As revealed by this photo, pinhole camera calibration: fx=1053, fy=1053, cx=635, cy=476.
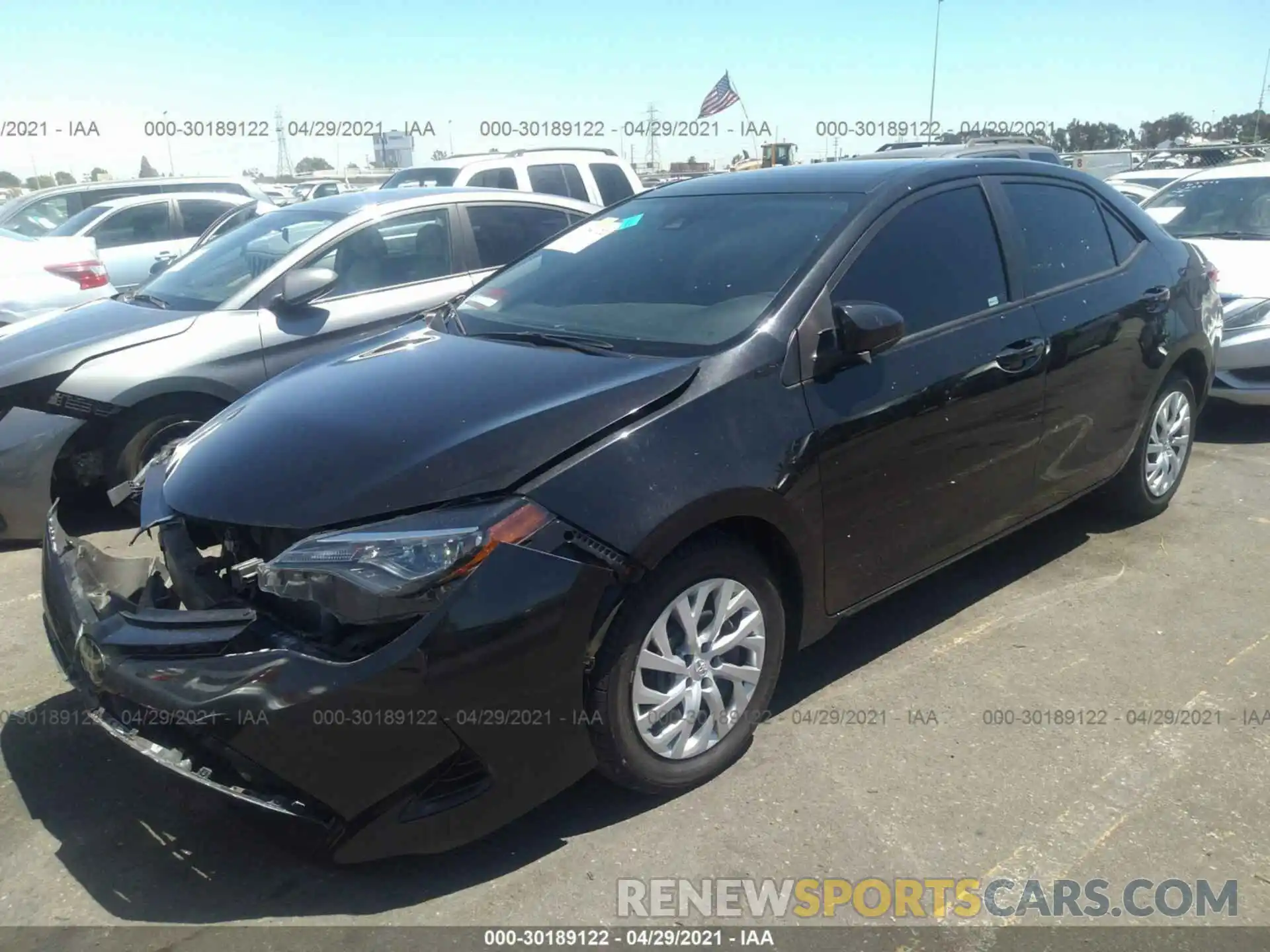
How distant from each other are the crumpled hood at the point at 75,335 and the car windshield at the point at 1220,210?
6.99 metres

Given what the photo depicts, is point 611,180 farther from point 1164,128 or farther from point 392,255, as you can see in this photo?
point 1164,128

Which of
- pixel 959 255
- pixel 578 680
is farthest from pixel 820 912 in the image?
pixel 959 255

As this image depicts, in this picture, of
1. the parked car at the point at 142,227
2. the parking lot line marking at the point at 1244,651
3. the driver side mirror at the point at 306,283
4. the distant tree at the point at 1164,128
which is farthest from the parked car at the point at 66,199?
the distant tree at the point at 1164,128

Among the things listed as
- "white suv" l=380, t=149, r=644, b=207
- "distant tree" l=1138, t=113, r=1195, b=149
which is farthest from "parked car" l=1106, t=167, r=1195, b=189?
"distant tree" l=1138, t=113, r=1195, b=149

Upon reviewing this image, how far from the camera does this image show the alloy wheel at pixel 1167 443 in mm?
4938

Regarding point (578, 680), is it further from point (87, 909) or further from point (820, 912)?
point (87, 909)

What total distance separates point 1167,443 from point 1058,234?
1373mm

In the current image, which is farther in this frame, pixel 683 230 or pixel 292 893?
pixel 683 230

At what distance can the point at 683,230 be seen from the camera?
12.7ft

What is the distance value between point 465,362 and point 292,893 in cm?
158

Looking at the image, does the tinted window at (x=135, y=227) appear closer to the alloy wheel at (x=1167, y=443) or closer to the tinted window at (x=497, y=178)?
the tinted window at (x=497, y=178)

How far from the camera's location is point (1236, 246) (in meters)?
7.45

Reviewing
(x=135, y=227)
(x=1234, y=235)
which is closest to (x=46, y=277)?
(x=135, y=227)

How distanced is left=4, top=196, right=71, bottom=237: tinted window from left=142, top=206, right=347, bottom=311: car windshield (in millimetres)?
8953
